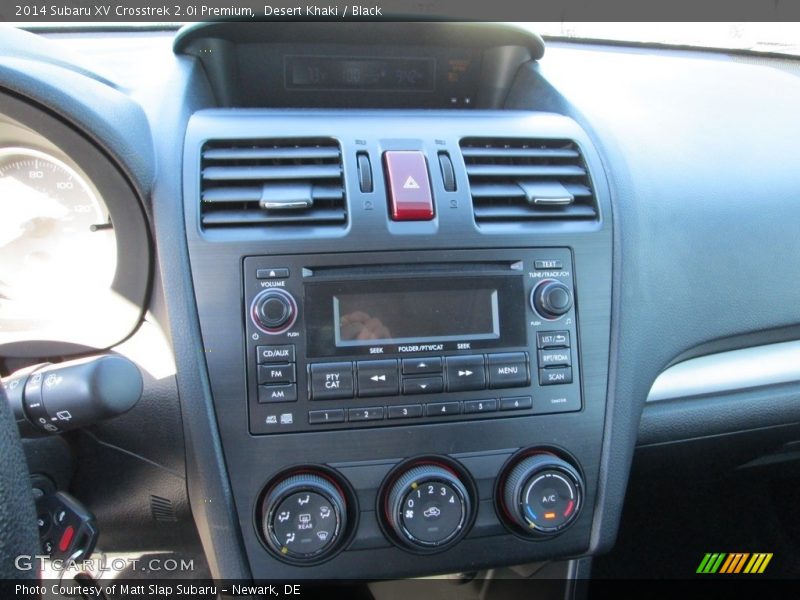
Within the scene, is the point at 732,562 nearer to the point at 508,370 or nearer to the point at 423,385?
the point at 508,370

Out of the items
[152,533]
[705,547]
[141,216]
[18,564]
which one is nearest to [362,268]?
[141,216]

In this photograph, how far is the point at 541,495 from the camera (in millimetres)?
1282

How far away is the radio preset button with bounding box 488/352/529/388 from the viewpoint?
1.28 metres

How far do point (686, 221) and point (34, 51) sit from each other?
1.30m

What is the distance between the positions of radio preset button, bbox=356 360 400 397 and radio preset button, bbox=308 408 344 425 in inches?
2.0

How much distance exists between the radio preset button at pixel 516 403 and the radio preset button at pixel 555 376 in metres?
0.04

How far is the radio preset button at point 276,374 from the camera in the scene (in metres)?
1.22

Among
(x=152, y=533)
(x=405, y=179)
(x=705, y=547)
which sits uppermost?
(x=405, y=179)

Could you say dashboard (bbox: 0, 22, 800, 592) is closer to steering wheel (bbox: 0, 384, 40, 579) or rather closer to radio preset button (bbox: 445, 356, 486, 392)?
radio preset button (bbox: 445, 356, 486, 392)

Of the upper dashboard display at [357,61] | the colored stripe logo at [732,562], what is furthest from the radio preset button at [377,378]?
the colored stripe logo at [732,562]

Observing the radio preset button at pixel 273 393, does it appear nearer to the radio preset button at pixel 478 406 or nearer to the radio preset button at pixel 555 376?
the radio preset button at pixel 478 406

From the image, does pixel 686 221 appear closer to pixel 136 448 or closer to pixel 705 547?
pixel 705 547

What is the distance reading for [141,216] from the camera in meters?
1.25

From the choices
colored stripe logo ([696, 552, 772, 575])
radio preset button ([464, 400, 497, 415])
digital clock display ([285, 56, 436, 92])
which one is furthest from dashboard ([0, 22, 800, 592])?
colored stripe logo ([696, 552, 772, 575])
